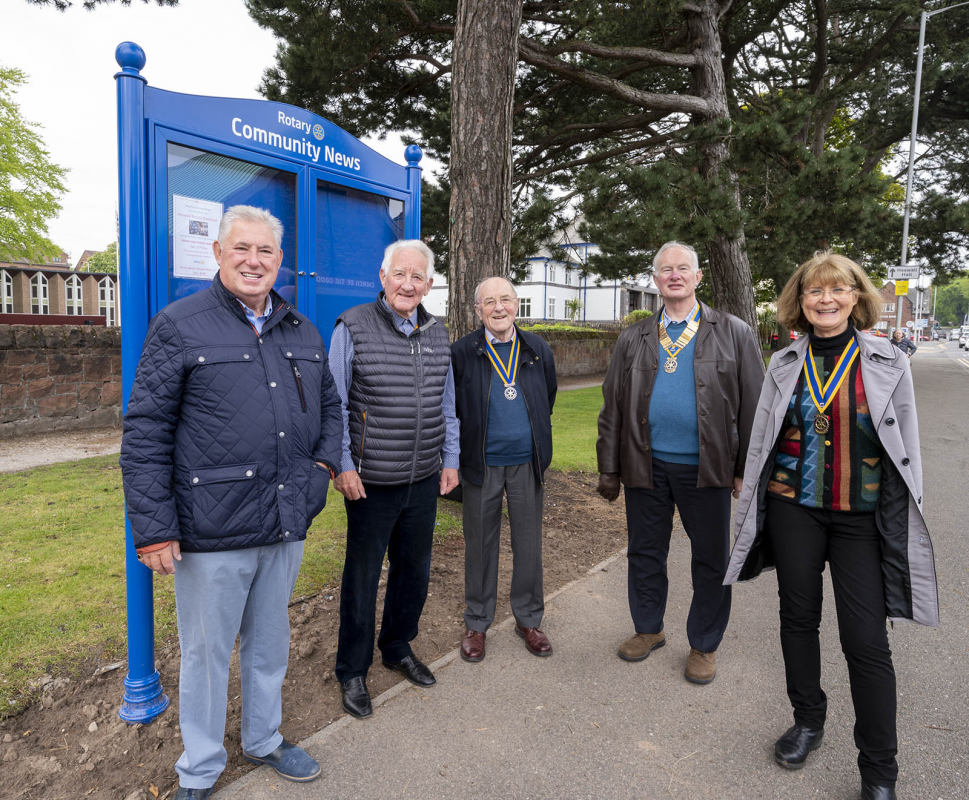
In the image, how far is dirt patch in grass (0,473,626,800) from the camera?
95.7 inches

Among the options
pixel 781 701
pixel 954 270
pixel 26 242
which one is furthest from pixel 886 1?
pixel 26 242

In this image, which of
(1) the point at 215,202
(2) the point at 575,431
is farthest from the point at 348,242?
(2) the point at 575,431

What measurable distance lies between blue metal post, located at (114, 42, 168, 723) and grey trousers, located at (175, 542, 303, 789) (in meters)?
0.56

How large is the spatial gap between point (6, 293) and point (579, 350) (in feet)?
134

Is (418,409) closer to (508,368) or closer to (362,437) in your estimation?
(362,437)

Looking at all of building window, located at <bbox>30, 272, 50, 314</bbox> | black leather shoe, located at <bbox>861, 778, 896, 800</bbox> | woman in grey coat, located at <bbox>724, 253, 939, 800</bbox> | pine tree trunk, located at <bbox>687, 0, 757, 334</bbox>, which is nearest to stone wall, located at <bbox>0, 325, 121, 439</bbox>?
pine tree trunk, located at <bbox>687, 0, 757, 334</bbox>

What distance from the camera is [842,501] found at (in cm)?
253

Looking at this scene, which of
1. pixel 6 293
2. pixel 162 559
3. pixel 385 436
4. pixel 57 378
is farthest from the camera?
pixel 6 293

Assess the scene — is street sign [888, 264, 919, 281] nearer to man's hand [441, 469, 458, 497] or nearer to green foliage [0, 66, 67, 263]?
man's hand [441, 469, 458, 497]

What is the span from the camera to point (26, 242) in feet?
96.2

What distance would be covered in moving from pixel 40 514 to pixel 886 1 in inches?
658

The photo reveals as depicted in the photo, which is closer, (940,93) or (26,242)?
(940,93)

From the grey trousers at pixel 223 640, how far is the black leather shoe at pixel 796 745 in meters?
2.00

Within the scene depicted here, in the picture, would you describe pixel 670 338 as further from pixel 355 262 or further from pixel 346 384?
pixel 355 262
